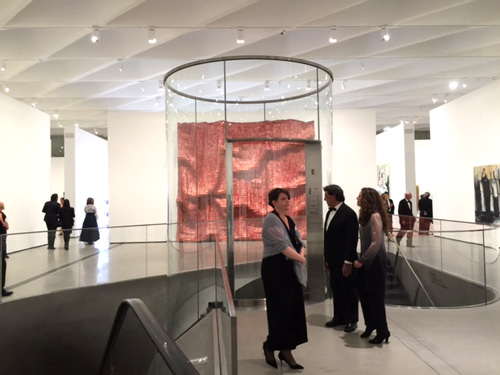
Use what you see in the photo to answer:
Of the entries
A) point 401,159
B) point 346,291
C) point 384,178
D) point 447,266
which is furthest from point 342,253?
point 384,178

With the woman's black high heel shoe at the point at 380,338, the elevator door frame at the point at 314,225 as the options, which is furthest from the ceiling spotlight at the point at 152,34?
the woman's black high heel shoe at the point at 380,338

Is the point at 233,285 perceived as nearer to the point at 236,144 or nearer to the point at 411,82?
the point at 236,144

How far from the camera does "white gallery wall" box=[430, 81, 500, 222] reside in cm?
1129

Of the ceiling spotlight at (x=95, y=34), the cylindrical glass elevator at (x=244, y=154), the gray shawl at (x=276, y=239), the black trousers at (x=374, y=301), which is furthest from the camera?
the ceiling spotlight at (x=95, y=34)

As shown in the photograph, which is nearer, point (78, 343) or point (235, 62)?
point (235, 62)

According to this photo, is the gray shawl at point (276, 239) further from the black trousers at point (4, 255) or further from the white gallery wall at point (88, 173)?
the white gallery wall at point (88, 173)

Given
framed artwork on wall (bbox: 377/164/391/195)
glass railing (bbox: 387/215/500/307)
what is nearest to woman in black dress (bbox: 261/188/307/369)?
glass railing (bbox: 387/215/500/307)

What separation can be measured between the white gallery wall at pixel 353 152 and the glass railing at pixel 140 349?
10.8 meters

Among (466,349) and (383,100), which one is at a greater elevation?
(383,100)

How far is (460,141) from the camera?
12898mm

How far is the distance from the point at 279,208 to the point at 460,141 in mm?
11065

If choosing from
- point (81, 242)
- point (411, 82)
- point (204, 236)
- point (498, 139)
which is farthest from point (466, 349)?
point (411, 82)

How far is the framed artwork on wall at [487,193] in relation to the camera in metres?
11.0

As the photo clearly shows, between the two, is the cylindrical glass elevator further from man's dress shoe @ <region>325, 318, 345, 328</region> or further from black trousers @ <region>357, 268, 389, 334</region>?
black trousers @ <region>357, 268, 389, 334</region>
